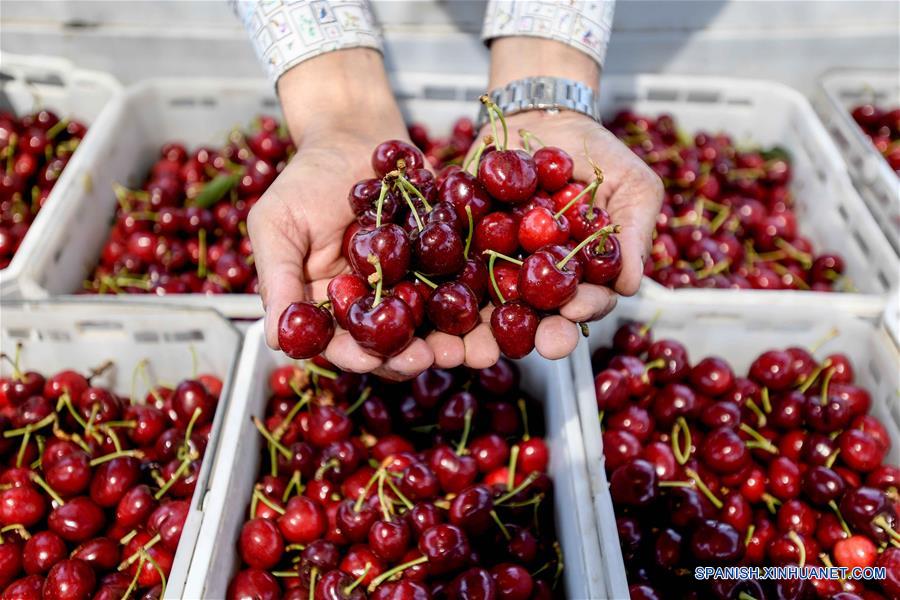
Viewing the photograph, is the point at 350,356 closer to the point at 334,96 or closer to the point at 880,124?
the point at 334,96

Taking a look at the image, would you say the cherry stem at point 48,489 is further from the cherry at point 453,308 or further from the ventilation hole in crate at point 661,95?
the ventilation hole in crate at point 661,95

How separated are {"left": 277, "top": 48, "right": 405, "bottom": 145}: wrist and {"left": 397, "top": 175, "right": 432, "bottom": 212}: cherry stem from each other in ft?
1.86

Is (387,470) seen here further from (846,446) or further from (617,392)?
(846,446)

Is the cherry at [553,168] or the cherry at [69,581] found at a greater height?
the cherry at [553,168]

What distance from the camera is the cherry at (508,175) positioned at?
174cm

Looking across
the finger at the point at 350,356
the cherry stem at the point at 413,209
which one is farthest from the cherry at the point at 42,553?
the cherry stem at the point at 413,209

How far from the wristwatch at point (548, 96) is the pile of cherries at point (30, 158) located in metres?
1.89

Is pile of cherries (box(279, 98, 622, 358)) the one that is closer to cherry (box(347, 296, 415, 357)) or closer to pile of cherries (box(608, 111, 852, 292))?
cherry (box(347, 296, 415, 357))

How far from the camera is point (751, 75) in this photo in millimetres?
3418

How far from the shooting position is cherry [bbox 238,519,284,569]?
1.84m

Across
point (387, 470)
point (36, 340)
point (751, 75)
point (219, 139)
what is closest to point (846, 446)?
point (387, 470)

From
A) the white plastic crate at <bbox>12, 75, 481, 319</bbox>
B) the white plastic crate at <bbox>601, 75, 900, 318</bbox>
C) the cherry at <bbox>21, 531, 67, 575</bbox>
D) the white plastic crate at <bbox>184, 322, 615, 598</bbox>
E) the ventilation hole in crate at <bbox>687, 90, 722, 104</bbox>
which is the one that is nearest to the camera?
the white plastic crate at <bbox>184, 322, 615, 598</bbox>

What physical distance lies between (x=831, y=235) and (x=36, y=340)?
296 centimetres

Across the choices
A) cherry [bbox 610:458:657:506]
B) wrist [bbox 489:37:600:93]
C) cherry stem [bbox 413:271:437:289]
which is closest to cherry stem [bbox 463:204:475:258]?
cherry stem [bbox 413:271:437:289]
